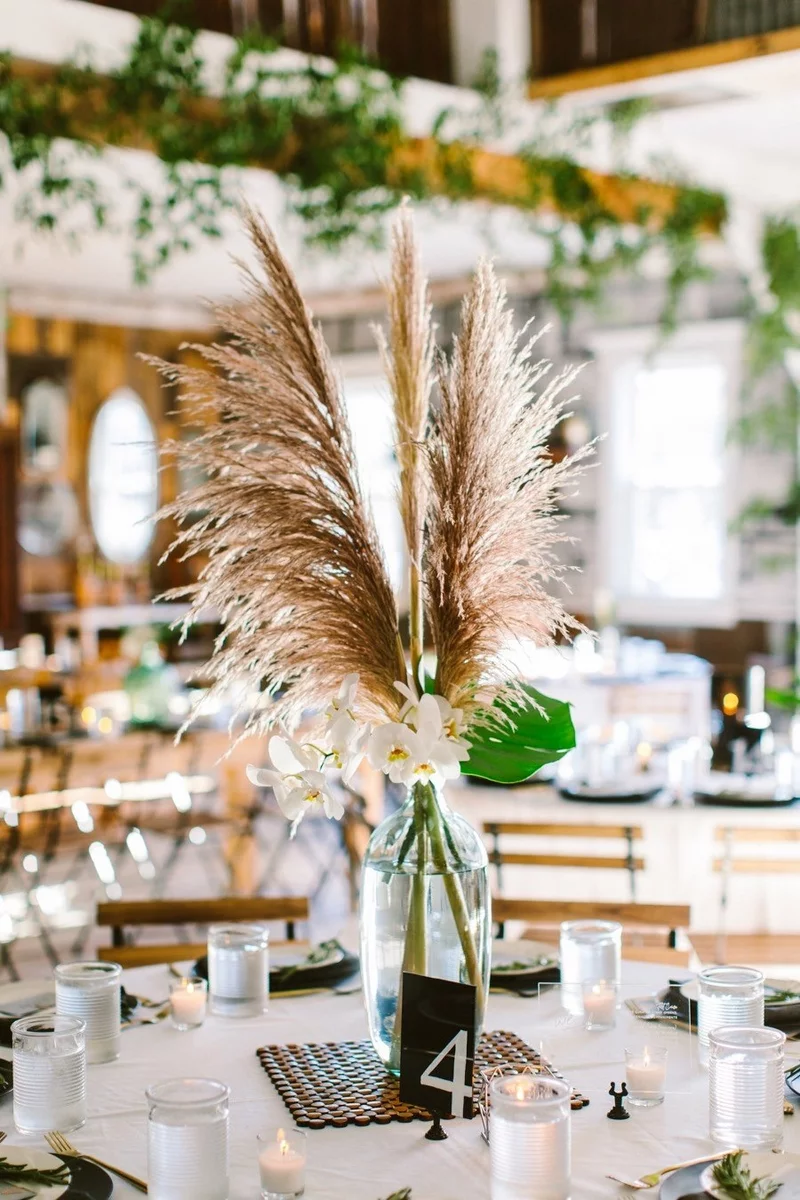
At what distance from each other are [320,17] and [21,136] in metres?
1.66

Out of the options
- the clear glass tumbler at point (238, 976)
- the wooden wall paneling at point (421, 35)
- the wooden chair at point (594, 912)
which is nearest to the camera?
the clear glass tumbler at point (238, 976)

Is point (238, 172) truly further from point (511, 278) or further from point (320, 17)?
point (511, 278)

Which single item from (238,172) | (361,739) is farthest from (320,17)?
(361,739)

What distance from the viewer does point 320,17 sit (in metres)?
6.06

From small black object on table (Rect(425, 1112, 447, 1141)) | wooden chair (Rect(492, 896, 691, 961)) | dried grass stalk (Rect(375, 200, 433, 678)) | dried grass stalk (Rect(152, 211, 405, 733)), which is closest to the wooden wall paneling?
wooden chair (Rect(492, 896, 691, 961))

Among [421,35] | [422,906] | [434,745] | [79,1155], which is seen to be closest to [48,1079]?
[79,1155]

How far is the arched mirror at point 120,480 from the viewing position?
1128 centimetres

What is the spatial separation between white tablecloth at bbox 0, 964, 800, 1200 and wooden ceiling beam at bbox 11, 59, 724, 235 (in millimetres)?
3647

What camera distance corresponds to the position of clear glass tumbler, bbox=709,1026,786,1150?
1.80m

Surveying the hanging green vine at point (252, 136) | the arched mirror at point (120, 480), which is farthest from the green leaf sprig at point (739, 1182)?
the arched mirror at point (120, 480)

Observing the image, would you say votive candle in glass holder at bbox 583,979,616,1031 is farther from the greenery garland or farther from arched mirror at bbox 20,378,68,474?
arched mirror at bbox 20,378,68,474

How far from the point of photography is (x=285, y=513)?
1.93 m

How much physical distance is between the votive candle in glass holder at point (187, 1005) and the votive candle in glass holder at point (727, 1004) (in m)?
0.78

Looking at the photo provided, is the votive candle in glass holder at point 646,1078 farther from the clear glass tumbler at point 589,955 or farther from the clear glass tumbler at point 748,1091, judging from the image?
the clear glass tumbler at point 589,955
